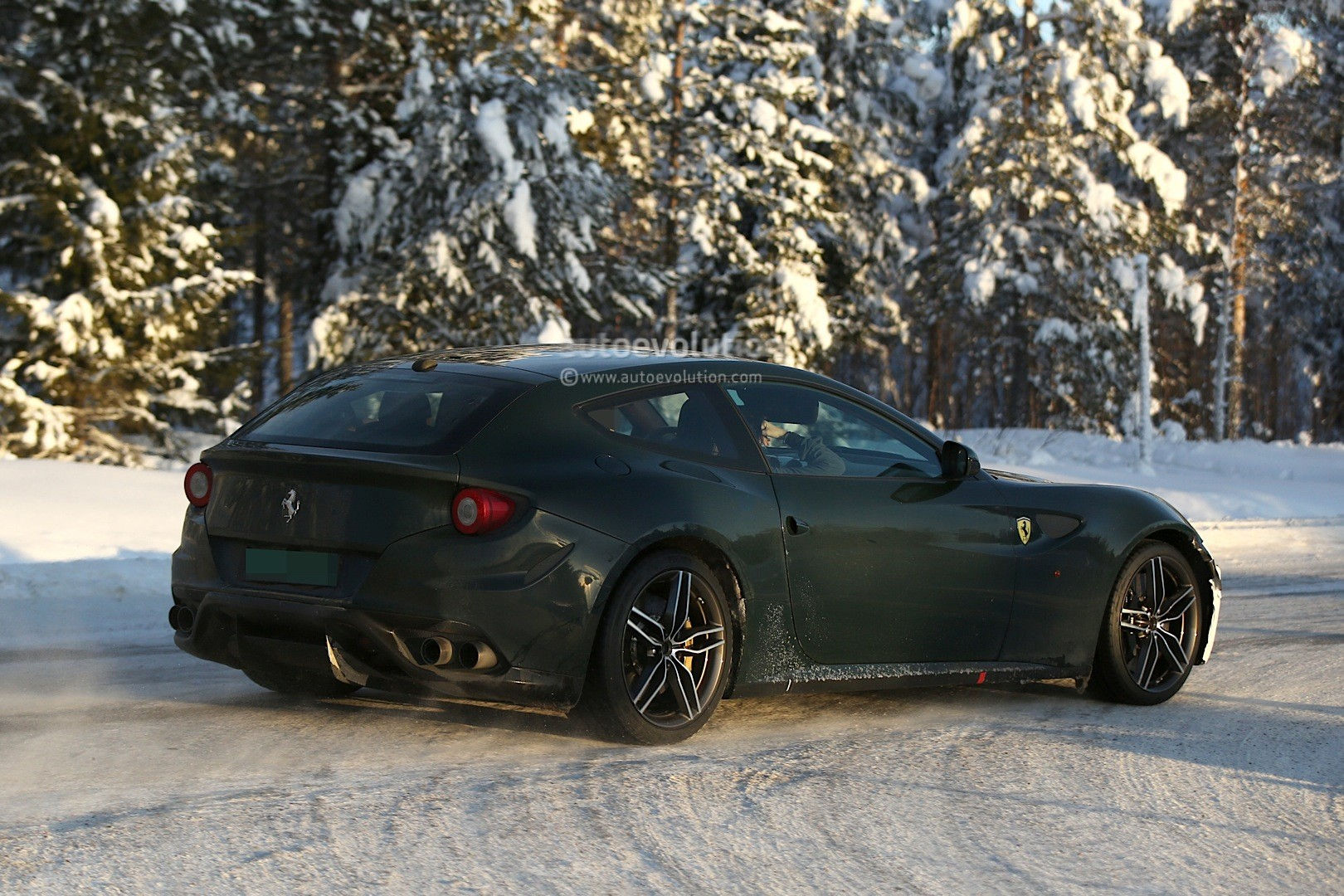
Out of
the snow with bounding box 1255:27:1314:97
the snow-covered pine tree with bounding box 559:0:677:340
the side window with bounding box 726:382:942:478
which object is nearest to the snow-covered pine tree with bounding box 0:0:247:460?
the snow-covered pine tree with bounding box 559:0:677:340

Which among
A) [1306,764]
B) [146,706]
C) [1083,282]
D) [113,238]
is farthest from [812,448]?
[1083,282]

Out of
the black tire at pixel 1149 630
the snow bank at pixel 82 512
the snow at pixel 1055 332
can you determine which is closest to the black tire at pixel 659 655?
the black tire at pixel 1149 630

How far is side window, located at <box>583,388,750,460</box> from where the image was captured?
5.18 meters

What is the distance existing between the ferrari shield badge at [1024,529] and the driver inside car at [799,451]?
871 mm

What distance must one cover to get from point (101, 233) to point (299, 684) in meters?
16.9

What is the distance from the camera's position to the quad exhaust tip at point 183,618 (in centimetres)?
520

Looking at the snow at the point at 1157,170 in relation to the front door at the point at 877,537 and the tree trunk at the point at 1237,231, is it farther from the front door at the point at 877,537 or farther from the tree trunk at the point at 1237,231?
the front door at the point at 877,537

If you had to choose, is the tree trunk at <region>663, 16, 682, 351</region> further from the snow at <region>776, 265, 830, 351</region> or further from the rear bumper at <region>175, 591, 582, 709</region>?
the rear bumper at <region>175, 591, 582, 709</region>

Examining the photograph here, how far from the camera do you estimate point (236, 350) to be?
2252cm

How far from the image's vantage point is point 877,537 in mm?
5566

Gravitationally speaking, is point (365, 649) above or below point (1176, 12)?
below

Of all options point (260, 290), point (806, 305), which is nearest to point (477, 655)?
point (806, 305)

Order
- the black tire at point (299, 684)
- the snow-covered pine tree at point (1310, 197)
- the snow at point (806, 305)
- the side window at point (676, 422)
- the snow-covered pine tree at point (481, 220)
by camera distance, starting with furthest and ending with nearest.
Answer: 1. the snow-covered pine tree at point (1310, 197)
2. the snow at point (806, 305)
3. the snow-covered pine tree at point (481, 220)
4. the black tire at point (299, 684)
5. the side window at point (676, 422)

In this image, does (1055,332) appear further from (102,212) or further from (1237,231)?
(102,212)
